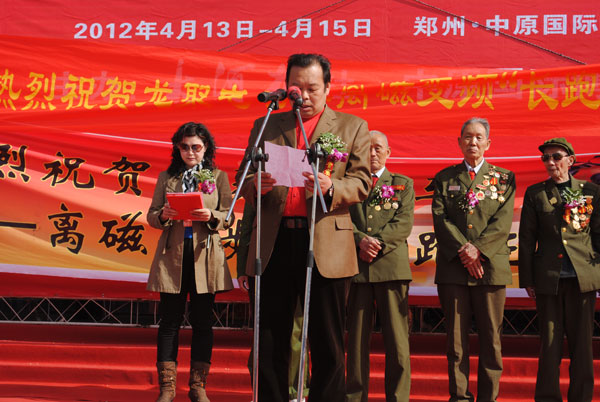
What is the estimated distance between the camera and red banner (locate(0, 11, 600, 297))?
3.97 metres

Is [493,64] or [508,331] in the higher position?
[493,64]

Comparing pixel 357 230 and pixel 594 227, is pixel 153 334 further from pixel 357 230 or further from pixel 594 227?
pixel 594 227

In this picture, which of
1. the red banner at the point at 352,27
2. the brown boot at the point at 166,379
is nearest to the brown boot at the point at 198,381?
the brown boot at the point at 166,379

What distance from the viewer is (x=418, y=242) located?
391 cm

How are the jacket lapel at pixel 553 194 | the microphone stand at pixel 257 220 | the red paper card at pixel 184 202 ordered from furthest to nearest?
the jacket lapel at pixel 553 194
the red paper card at pixel 184 202
the microphone stand at pixel 257 220

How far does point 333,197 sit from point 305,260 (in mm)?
253

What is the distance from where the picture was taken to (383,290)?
133 inches

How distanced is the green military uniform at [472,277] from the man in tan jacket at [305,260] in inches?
42.7

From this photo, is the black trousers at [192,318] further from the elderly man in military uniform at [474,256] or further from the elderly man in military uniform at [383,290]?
the elderly man in military uniform at [474,256]

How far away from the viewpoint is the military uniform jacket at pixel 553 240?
3.31 m

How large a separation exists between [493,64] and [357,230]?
6.51ft

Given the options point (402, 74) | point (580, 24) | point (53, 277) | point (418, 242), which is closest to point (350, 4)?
point (402, 74)

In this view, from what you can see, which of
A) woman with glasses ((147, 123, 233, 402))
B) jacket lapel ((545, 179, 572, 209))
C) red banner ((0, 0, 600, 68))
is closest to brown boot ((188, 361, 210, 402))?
woman with glasses ((147, 123, 233, 402))

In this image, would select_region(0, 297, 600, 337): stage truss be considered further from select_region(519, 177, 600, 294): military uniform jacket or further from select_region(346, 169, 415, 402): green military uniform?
select_region(519, 177, 600, 294): military uniform jacket
